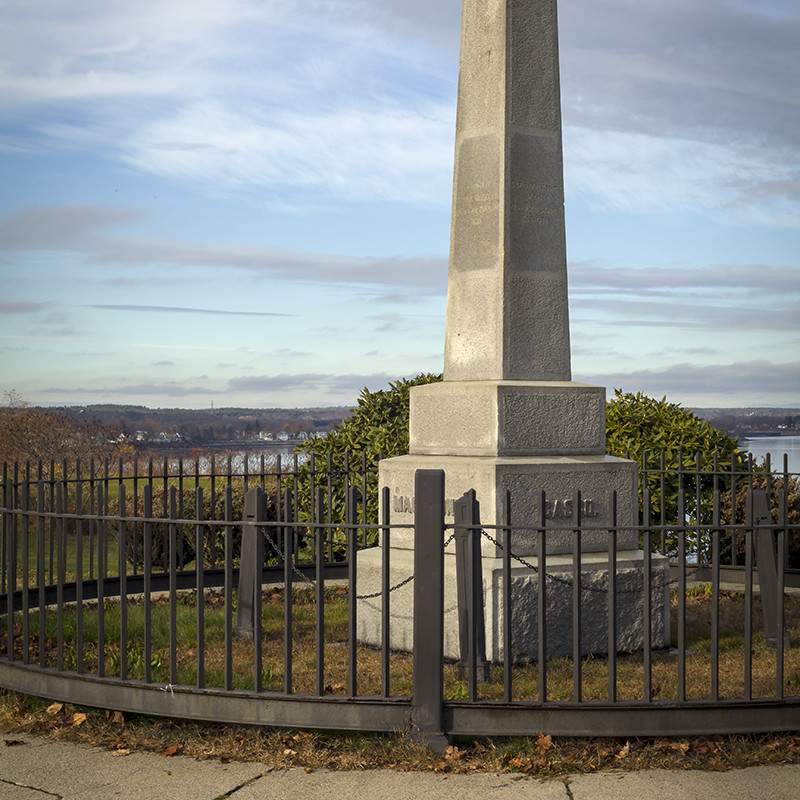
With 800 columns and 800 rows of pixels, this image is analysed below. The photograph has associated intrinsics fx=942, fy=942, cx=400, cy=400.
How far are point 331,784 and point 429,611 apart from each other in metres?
0.97

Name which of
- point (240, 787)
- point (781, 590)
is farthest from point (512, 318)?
point (240, 787)

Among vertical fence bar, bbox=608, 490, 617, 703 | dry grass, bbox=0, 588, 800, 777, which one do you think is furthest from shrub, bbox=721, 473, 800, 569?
vertical fence bar, bbox=608, 490, 617, 703

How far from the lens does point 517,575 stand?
6609 mm

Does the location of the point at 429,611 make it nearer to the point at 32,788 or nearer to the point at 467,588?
the point at 467,588

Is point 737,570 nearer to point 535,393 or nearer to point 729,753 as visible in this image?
point 535,393

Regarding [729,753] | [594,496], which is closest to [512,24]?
[594,496]

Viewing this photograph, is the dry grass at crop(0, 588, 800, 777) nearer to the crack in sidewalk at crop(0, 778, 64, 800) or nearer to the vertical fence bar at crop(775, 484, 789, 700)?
the vertical fence bar at crop(775, 484, 789, 700)

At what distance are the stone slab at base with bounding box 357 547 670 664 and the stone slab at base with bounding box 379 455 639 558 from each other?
0.58 feet

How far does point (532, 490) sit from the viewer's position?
696cm

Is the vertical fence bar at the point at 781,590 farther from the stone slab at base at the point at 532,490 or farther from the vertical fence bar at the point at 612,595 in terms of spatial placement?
the stone slab at base at the point at 532,490

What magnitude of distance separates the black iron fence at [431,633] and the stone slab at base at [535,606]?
15 mm

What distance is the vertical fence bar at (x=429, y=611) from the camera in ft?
16.0

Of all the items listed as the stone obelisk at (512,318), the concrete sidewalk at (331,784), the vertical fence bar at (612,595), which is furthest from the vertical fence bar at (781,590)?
the stone obelisk at (512,318)

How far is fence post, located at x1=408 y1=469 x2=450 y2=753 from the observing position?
486 cm
